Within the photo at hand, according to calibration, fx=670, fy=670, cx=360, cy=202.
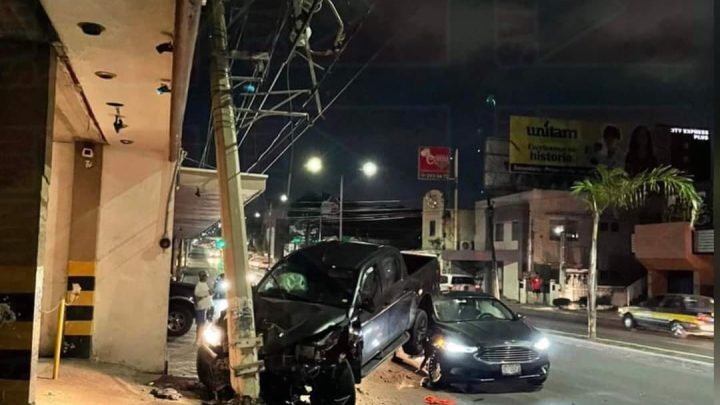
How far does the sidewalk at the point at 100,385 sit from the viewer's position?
751 cm

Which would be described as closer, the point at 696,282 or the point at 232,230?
the point at 232,230

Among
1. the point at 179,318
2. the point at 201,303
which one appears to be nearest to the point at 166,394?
the point at 201,303

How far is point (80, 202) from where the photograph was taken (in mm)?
10148

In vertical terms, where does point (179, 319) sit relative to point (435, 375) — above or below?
above

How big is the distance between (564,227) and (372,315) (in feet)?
123

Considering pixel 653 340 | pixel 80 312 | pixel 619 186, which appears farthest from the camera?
pixel 619 186

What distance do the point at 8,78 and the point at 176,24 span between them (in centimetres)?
188

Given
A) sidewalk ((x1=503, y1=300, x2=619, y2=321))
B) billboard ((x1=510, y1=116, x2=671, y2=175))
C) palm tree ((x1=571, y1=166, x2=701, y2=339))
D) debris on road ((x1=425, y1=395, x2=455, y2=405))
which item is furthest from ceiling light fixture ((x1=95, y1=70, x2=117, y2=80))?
sidewalk ((x1=503, y1=300, x2=619, y2=321))

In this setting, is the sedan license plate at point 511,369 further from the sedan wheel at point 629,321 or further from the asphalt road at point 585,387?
the sedan wheel at point 629,321

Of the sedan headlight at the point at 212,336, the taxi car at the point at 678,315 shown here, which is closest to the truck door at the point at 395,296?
the sedan headlight at the point at 212,336

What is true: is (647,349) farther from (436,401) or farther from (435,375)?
(436,401)

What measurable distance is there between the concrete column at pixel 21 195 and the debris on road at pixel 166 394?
2283mm

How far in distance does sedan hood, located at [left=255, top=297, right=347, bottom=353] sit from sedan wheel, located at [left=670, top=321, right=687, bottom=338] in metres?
18.3

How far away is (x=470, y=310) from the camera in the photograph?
12570 millimetres
